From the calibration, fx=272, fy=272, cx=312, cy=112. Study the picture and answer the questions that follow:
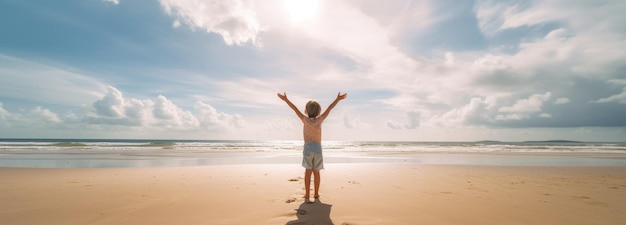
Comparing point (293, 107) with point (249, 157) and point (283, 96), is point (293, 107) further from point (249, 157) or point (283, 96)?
point (249, 157)

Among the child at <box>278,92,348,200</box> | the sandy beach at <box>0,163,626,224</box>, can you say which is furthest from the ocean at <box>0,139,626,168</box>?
the child at <box>278,92,348,200</box>

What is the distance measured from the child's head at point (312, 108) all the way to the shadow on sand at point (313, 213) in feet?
5.66

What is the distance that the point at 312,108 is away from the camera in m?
5.53

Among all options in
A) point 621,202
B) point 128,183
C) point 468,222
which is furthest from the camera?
point 128,183

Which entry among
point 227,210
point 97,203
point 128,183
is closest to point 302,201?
point 227,210

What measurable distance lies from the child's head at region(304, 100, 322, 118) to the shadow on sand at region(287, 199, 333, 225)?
173cm

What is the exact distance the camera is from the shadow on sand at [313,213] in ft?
13.6

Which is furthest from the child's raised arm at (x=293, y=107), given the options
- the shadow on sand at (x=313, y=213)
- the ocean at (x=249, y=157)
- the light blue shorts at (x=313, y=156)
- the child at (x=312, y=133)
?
the ocean at (x=249, y=157)

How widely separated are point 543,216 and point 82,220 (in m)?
7.76

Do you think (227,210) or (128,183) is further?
(128,183)

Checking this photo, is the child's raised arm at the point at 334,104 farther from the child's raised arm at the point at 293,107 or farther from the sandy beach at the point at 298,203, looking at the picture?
the sandy beach at the point at 298,203

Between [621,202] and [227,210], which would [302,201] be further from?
[621,202]

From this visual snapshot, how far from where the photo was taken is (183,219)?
4.42 meters

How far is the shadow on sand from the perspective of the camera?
4.13m
